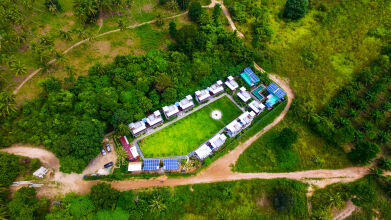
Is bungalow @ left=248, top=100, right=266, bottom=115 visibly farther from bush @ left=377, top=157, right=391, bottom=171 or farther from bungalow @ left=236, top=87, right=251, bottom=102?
bush @ left=377, top=157, right=391, bottom=171

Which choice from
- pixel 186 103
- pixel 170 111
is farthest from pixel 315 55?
pixel 170 111

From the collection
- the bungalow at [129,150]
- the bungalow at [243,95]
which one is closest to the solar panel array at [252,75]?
the bungalow at [243,95]

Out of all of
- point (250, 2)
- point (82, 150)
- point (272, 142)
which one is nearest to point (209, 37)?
point (250, 2)

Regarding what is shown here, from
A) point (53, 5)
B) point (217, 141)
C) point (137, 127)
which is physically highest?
point (53, 5)

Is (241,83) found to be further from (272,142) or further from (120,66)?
(120,66)

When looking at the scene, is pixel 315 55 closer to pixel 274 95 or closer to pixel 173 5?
pixel 274 95

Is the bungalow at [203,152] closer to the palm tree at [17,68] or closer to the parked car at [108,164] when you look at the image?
the parked car at [108,164]
